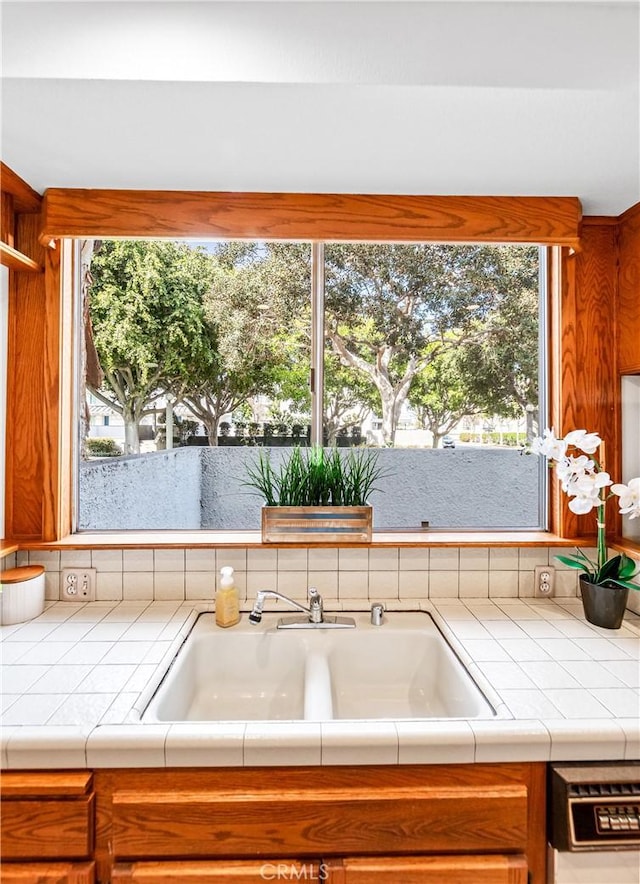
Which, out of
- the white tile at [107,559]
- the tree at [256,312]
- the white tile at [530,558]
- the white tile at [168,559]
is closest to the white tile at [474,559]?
the white tile at [530,558]

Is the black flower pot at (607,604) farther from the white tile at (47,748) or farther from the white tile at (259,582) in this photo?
the white tile at (47,748)

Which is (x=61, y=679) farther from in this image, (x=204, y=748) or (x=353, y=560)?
(x=353, y=560)

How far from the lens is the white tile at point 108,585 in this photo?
1633 mm

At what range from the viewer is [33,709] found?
104 cm

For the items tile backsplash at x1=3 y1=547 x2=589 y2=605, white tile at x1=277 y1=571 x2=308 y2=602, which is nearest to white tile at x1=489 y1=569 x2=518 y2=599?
tile backsplash at x1=3 y1=547 x2=589 y2=605

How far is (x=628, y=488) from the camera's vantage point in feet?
4.68

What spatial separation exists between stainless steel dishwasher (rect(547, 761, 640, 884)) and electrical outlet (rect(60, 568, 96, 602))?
4.71 feet

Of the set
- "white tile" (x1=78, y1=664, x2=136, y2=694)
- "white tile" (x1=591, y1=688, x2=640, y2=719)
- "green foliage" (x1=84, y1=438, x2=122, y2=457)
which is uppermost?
"green foliage" (x1=84, y1=438, x2=122, y2=457)

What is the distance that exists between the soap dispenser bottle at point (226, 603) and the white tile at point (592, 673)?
938 millimetres

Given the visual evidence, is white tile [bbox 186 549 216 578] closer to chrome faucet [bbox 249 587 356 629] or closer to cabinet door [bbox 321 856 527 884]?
chrome faucet [bbox 249 587 356 629]

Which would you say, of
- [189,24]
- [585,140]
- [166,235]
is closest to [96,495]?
[166,235]

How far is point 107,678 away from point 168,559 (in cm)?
51

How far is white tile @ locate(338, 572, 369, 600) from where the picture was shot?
5.42 feet

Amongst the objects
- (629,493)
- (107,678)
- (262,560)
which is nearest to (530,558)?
(629,493)
